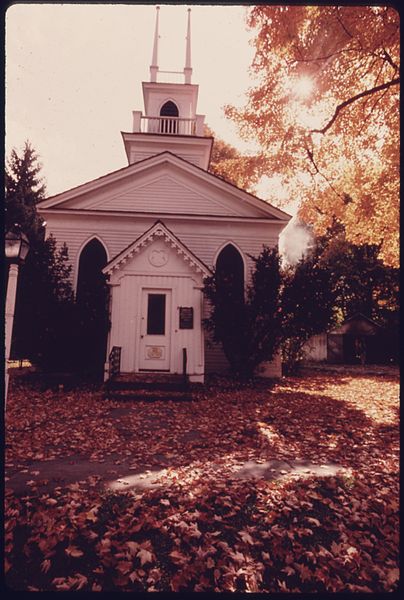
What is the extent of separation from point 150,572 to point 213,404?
6968 mm

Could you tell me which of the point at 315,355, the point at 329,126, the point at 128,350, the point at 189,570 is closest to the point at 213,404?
the point at 128,350

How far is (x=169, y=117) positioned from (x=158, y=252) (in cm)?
1108

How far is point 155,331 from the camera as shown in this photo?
12.6 meters

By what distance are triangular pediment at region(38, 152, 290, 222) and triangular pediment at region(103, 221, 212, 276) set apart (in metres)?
3.36

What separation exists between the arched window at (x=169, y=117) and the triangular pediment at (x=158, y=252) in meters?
10.5

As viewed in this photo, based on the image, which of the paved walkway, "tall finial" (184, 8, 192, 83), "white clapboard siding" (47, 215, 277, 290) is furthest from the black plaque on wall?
"tall finial" (184, 8, 192, 83)

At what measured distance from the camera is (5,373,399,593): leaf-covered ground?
9.55 feet

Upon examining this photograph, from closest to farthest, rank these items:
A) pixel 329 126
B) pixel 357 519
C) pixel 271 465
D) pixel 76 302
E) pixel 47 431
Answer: pixel 357 519 < pixel 271 465 < pixel 47 431 < pixel 329 126 < pixel 76 302

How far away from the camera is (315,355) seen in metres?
27.3

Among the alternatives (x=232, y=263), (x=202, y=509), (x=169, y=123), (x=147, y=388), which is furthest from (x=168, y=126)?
(x=202, y=509)

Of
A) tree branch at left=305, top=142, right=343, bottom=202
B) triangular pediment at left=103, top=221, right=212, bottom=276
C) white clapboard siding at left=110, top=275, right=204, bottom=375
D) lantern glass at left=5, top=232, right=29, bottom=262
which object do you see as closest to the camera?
lantern glass at left=5, top=232, right=29, bottom=262

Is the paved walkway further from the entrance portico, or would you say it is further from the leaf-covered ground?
the entrance portico

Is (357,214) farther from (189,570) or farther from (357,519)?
(189,570)

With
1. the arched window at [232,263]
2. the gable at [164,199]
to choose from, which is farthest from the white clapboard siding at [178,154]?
the arched window at [232,263]
